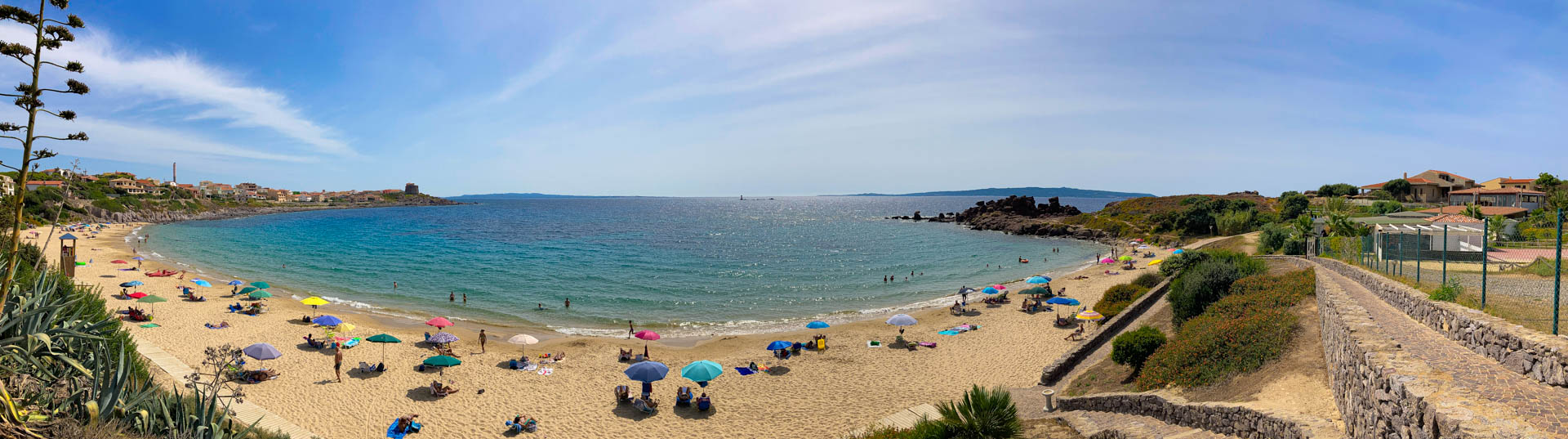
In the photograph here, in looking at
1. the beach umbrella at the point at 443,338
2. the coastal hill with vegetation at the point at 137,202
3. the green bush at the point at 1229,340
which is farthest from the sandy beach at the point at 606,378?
the coastal hill with vegetation at the point at 137,202

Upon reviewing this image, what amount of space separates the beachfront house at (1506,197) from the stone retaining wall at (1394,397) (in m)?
58.7

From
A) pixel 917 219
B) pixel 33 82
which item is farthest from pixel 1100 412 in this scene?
pixel 917 219

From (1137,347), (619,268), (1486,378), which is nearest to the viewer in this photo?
(1486,378)

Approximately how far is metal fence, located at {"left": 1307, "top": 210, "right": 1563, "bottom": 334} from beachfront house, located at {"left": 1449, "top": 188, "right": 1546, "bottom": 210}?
5124cm

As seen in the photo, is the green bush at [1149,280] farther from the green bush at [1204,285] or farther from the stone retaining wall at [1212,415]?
the stone retaining wall at [1212,415]

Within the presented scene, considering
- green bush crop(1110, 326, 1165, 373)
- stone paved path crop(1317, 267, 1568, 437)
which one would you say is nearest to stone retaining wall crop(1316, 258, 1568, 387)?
stone paved path crop(1317, 267, 1568, 437)

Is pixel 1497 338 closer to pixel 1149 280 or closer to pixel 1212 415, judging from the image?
pixel 1212 415

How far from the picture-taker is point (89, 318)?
10375 millimetres

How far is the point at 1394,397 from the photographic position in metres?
6.87

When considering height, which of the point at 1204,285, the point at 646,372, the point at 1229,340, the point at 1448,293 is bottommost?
the point at 646,372

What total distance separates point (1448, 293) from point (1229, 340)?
159 inches

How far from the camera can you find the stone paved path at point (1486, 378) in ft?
20.4

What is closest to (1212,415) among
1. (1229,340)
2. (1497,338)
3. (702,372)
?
(1497,338)

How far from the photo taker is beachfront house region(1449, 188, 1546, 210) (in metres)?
47.5
